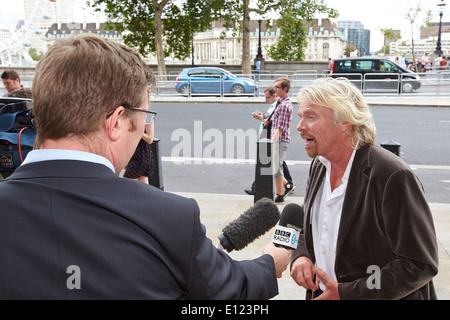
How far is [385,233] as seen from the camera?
202 centimetres

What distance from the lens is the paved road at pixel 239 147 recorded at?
25.3 feet

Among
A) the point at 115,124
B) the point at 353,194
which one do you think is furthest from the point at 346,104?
the point at 115,124

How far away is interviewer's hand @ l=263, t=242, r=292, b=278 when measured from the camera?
5.21 feet

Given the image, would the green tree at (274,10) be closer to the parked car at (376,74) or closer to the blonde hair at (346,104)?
the parked car at (376,74)

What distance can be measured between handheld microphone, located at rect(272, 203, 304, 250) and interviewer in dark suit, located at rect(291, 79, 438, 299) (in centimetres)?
24

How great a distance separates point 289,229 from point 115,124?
0.96 meters

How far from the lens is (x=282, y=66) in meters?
35.6

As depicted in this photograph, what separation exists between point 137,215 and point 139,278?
0.16 m

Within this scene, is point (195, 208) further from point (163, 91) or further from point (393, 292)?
point (163, 91)

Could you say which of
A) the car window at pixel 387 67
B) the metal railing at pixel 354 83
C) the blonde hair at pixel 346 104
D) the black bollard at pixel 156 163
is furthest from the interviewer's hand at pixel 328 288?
the car window at pixel 387 67

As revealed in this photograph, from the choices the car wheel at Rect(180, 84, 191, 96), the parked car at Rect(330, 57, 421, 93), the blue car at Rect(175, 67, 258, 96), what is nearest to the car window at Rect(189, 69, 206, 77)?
the blue car at Rect(175, 67, 258, 96)

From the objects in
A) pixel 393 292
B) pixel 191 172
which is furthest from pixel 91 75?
pixel 191 172

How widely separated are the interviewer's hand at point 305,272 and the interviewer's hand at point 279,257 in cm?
70

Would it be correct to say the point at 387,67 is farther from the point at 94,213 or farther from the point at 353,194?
the point at 94,213
